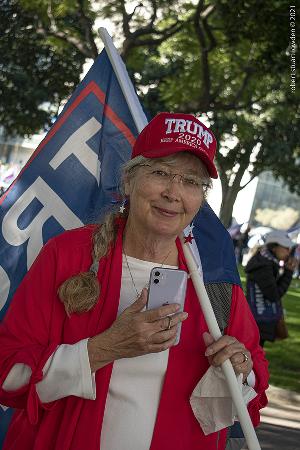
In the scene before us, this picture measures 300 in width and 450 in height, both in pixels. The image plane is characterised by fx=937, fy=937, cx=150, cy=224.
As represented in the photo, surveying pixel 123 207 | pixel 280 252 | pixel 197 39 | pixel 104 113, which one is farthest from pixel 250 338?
pixel 197 39

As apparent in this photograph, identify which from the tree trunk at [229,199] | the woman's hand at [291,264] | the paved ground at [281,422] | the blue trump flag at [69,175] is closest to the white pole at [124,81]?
the blue trump flag at [69,175]

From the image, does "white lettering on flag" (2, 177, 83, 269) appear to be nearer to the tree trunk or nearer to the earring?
the earring

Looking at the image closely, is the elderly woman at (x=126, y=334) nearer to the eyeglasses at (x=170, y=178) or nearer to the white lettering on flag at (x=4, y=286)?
the eyeglasses at (x=170, y=178)

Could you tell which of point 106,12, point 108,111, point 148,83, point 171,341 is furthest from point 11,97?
point 171,341

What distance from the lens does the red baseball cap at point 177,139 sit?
284 cm

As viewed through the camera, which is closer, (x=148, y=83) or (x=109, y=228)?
(x=109, y=228)

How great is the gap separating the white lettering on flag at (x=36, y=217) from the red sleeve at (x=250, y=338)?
0.98 m

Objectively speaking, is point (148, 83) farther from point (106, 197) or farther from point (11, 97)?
point (106, 197)

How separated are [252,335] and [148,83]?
22.6 metres

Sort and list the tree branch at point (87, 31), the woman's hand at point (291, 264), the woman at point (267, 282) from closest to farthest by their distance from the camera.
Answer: the woman at point (267, 282) → the woman's hand at point (291, 264) → the tree branch at point (87, 31)

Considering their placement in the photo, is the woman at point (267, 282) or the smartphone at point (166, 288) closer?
the smartphone at point (166, 288)

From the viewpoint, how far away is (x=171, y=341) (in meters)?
2.54

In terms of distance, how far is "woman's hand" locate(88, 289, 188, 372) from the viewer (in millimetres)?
2514

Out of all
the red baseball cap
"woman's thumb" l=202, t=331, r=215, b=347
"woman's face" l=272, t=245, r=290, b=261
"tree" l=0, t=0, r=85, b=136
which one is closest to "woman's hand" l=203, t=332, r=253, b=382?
"woman's thumb" l=202, t=331, r=215, b=347
